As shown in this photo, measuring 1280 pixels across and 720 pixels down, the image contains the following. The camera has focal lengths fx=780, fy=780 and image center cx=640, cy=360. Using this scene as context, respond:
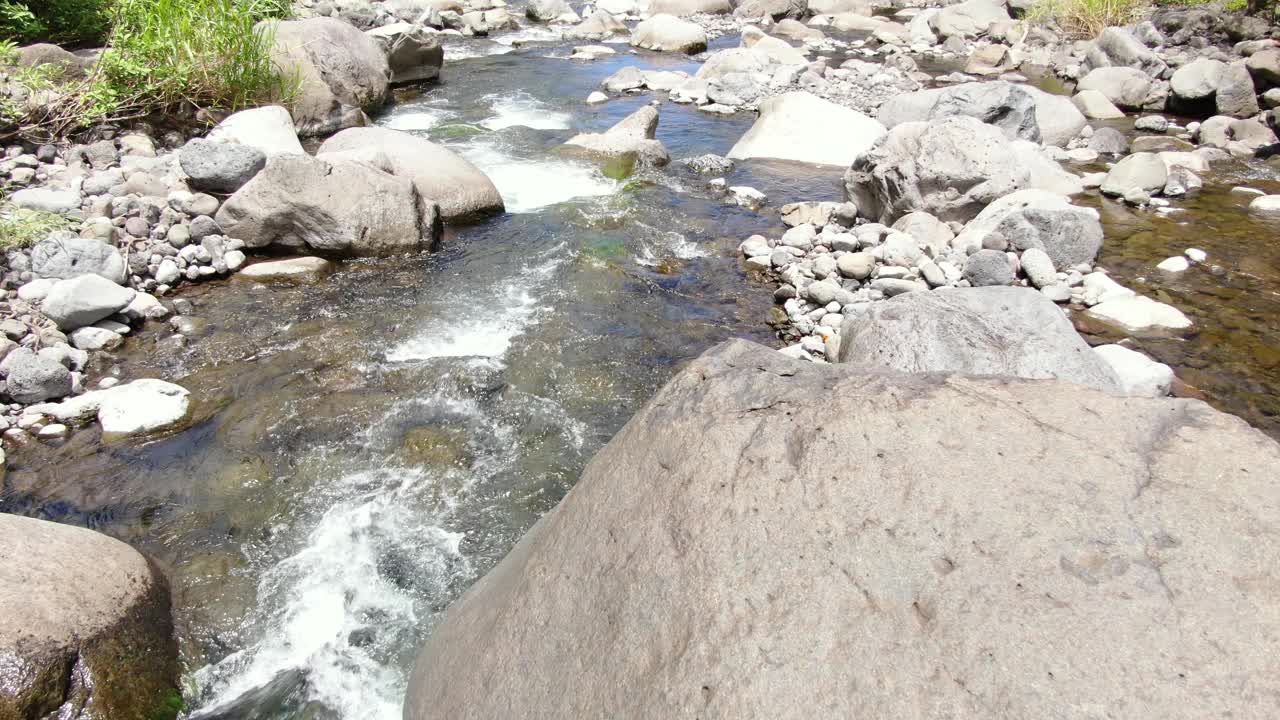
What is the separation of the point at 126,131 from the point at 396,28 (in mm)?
8165

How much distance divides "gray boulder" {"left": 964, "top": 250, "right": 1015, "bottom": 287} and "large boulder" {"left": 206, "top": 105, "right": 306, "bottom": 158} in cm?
714

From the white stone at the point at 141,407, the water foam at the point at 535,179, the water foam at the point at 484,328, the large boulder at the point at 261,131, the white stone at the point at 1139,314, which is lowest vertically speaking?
the water foam at the point at 535,179

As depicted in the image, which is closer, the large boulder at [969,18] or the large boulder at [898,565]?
the large boulder at [898,565]

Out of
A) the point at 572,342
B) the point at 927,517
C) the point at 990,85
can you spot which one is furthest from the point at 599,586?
the point at 990,85

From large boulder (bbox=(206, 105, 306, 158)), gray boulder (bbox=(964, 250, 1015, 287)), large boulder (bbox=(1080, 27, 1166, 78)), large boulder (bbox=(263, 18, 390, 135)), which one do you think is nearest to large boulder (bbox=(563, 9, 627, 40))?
large boulder (bbox=(263, 18, 390, 135))

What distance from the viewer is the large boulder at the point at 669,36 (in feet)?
64.2

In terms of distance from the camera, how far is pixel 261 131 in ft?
28.7

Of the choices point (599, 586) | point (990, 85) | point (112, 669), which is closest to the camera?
point (599, 586)

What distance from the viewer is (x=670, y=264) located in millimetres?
8125

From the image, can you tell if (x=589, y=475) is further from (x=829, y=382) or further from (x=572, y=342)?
(x=572, y=342)

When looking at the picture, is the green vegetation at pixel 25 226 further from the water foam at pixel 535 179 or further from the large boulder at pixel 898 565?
the large boulder at pixel 898 565

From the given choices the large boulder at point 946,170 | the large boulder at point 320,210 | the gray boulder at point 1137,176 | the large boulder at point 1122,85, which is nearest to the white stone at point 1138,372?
the large boulder at point 946,170

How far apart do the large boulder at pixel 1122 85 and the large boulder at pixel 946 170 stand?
7792 mm

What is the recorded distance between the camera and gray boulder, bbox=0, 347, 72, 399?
531 cm
